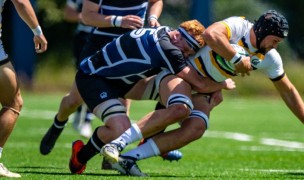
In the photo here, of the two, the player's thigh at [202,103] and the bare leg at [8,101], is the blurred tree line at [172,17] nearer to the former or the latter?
the player's thigh at [202,103]

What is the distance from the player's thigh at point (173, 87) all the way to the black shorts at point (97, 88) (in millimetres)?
438

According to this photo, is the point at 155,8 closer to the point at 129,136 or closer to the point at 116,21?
the point at 116,21

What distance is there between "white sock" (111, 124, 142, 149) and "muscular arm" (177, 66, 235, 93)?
1.97 ft

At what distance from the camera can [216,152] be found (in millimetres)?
12055

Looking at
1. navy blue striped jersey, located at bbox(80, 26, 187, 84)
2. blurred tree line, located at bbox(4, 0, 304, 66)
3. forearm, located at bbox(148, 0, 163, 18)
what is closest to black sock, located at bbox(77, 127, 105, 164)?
navy blue striped jersey, located at bbox(80, 26, 187, 84)

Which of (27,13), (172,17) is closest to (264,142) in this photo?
(27,13)

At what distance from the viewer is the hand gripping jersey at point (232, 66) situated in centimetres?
862

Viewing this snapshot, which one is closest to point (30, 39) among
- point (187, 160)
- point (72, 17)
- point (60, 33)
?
point (60, 33)

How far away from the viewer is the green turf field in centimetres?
902

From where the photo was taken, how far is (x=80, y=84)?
9.00m

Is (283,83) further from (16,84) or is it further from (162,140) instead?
(16,84)

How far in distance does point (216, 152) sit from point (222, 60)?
3.52m

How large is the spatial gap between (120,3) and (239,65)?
6.65 feet

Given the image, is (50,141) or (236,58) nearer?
(236,58)
